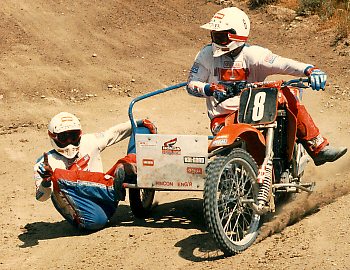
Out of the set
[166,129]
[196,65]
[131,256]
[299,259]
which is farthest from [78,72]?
[299,259]

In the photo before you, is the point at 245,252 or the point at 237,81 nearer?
the point at 245,252

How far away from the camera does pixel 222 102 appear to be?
8.41 metres

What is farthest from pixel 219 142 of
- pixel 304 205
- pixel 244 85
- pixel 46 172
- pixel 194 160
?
pixel 46 172

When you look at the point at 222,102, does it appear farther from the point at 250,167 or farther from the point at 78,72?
the point at 78,72

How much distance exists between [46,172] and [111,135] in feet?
3.17

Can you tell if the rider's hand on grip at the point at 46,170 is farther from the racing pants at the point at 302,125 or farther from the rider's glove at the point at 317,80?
the rider's glove at the point at 317,80

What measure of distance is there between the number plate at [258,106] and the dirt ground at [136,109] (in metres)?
0.97

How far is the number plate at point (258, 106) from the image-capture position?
25.2 ft

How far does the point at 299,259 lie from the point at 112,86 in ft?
28.7

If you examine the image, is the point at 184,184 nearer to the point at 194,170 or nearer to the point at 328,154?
the point at 194,170

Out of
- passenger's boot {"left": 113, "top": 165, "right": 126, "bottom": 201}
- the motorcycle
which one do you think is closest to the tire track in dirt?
the motorcycle

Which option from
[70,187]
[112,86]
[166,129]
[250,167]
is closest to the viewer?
[250,167]

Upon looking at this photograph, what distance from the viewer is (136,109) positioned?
14.1 m

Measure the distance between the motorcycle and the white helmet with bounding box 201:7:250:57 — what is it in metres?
0.51
